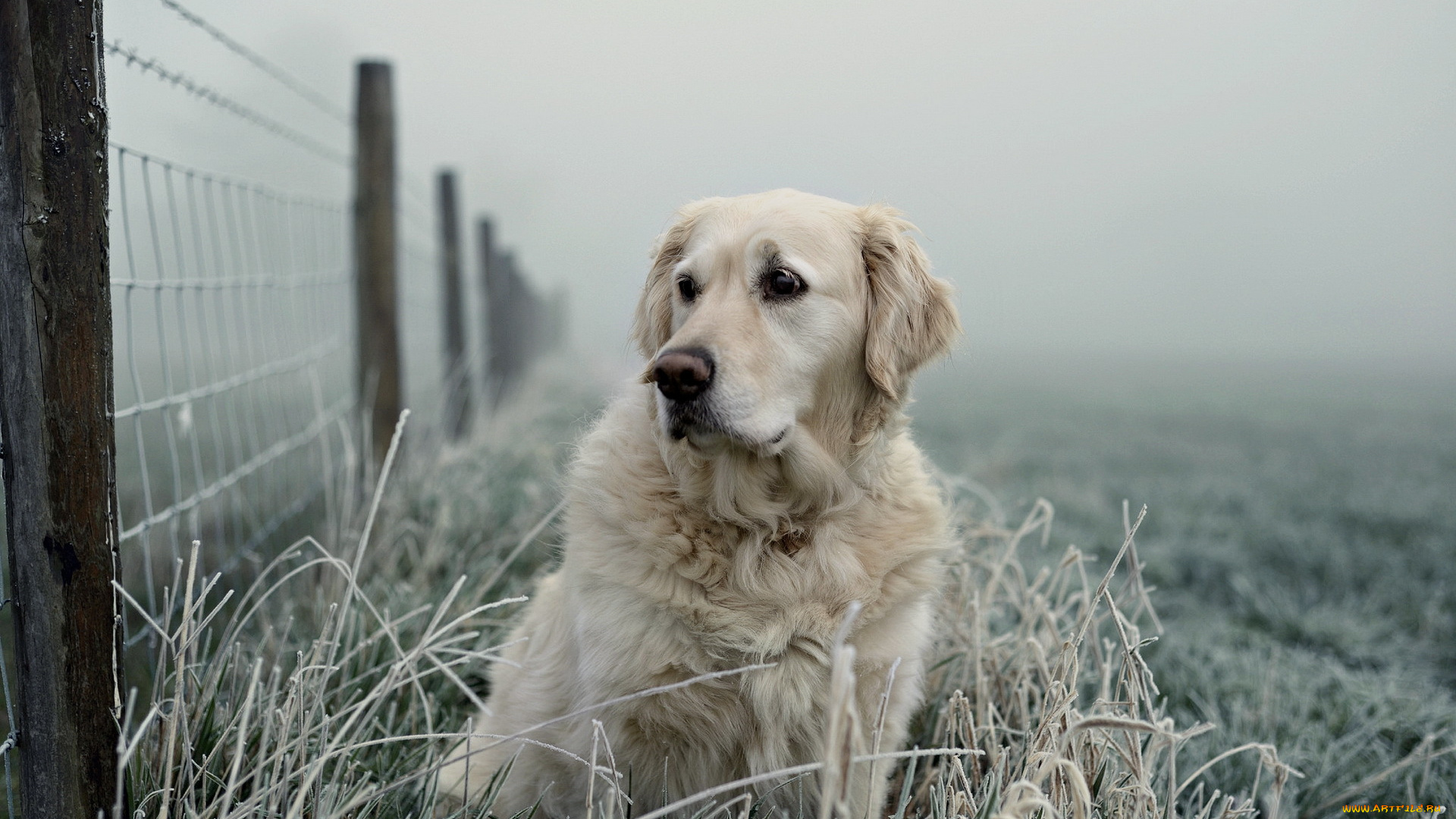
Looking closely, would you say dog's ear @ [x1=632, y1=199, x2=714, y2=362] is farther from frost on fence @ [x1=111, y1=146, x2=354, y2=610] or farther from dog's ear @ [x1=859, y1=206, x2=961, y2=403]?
frost on fence @ [x1=111, y1=146, x2=354, y2=610]

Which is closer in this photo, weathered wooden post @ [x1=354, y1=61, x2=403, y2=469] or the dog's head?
the dog's head

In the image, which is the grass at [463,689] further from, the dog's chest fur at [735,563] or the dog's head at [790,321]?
the dog's head at [790,321]

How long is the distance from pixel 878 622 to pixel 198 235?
2202mm

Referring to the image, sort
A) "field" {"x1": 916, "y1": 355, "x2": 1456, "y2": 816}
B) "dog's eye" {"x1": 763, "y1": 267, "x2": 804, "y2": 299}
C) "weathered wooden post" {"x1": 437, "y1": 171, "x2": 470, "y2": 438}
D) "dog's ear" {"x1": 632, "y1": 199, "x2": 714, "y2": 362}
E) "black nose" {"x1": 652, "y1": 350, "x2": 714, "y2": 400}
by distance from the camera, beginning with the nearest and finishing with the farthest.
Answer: "black nose" {"x1": 652, "y1": 350, "x2": 714, "y2": 400}, "dog's eye" {"x1": 763, "y1": 267, "x2": 804, "y2": 299}, "dog's ear" {"x1": 632, "y1": 199, "x2": 714, "y2": 362}, "field" {"x1": 916, "y1": 355, "x2": 1456, "y2": 816}, "weathered wooden post" {"x1": 437, "y1": 171, "x2": 470, "y2": 438}

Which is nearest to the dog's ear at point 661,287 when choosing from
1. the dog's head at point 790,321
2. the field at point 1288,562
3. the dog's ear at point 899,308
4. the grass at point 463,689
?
the dog's head at point 790,321

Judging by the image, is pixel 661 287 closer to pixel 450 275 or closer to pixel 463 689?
pixel 463 689

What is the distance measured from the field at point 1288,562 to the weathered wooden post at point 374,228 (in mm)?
2425

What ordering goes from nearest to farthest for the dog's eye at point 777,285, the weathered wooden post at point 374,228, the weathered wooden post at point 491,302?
the dog's eye at point 777,285, the weathered wooden post at point 374,228, the weathered wooden post at point 491,302

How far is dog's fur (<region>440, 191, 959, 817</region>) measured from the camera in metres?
1.82

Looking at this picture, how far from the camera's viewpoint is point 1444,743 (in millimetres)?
2717

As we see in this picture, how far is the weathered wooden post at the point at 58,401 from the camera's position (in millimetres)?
1297

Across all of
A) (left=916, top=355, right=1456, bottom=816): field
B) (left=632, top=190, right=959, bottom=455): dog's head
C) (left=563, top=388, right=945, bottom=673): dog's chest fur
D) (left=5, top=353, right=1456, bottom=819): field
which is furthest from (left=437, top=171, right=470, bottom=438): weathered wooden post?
(left=563, top=388, right=945, bottom=673): dog's chest fur

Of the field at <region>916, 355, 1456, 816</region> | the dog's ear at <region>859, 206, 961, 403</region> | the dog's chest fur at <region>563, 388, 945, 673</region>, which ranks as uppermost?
the dog's ear at <region>859, 206, 961, 403</region>

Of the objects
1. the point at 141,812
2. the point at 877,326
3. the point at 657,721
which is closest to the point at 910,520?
the point at 877,326
